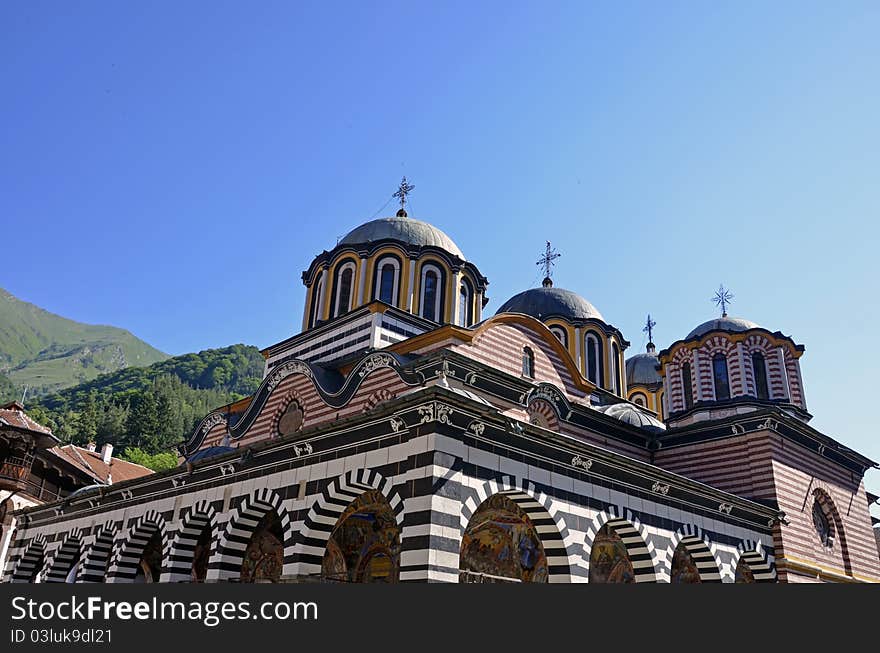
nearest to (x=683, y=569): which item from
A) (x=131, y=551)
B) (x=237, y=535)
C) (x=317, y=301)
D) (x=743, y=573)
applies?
(x=743, y=573)

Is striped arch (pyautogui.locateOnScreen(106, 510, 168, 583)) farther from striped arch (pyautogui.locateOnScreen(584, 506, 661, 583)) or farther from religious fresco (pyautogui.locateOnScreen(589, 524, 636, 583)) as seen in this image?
striped arch (pyautogui.locateOnScreen(584, 506, 661, 583))

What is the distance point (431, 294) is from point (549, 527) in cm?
1028

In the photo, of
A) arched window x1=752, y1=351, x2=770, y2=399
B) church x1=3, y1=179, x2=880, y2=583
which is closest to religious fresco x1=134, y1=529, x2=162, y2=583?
church x1=3, y1=179, x2=880, y2=583

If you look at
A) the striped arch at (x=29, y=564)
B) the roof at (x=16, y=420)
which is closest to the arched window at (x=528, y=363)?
the striped arch at (x=29, y=564)

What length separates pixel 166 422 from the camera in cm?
6656

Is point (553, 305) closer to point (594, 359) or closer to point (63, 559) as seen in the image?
point (594, 359)

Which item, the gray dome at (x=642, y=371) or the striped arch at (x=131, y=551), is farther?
the gray dome at (x=642, y=371)

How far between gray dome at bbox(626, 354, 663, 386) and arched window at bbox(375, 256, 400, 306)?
16.2 m

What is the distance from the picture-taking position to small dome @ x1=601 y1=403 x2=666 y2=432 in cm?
2031

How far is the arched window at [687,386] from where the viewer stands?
2306cm

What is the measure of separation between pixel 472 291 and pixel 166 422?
51806mm

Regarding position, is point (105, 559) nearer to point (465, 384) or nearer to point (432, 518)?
point (465, 384)

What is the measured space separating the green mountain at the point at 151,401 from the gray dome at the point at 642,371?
1973 centimetres

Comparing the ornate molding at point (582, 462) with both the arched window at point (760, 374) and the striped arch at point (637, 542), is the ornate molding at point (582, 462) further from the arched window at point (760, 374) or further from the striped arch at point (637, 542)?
the arched window at point (760, 374)
